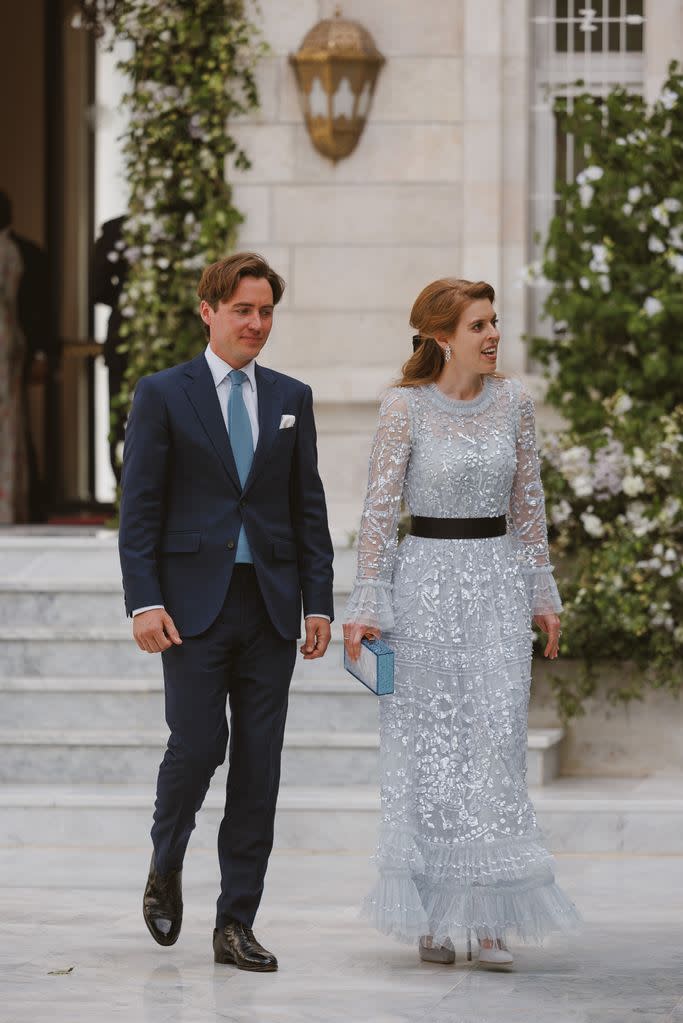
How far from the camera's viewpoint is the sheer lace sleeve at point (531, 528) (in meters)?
5.33

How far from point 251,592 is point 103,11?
5.87 metres

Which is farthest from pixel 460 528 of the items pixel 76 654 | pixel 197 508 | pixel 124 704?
pixel 76 654

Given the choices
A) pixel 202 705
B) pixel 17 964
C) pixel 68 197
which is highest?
pixel 68 197

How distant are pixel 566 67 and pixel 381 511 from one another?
14.3 ft

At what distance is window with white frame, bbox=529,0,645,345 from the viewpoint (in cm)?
894

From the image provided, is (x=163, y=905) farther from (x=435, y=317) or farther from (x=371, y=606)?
(x=435, y=317)

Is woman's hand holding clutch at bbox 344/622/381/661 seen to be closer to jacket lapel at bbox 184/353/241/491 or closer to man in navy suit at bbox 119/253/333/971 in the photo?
man in navy suit at bbox 119/253/333/971

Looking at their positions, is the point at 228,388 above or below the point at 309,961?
above

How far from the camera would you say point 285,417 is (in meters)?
5.16

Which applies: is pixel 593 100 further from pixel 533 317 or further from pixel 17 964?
pixel 17 964

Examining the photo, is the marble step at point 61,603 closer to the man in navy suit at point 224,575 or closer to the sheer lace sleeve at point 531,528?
the sheer lace sleeve at point 531,528

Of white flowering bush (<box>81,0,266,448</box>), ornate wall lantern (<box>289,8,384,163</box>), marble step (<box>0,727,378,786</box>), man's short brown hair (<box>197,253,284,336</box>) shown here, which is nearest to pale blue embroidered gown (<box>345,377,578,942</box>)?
man's short brown hair (<box>197,253,284,336</box>)

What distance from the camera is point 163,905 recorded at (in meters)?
5.21

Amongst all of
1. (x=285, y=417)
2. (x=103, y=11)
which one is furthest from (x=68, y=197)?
(x=285, y=417)
